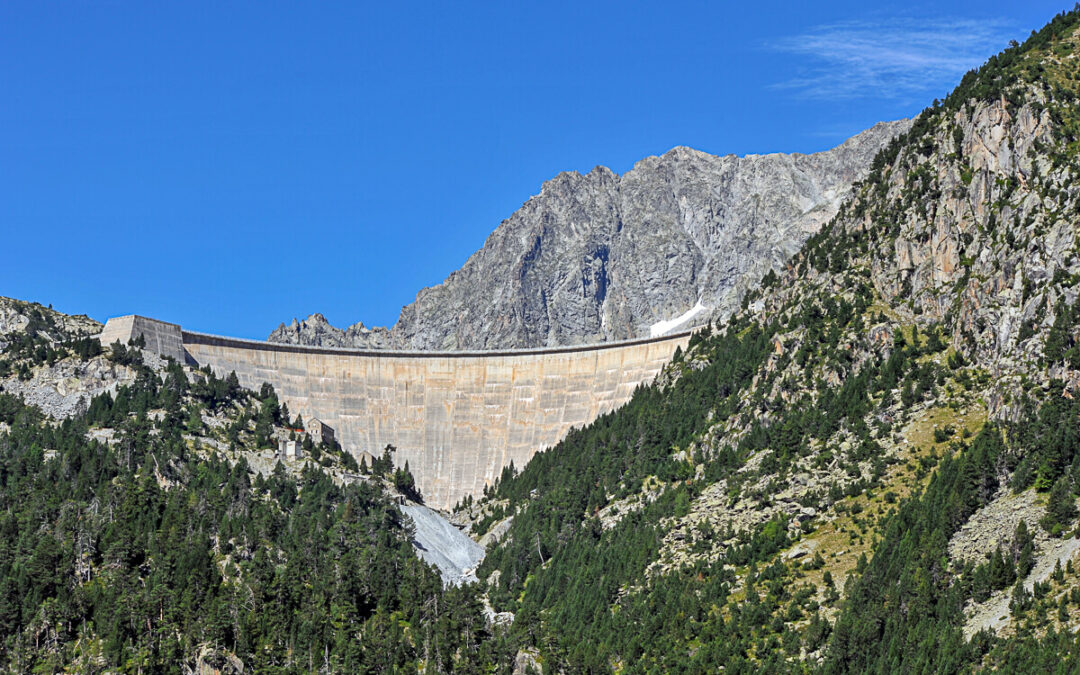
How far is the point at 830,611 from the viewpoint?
5123 inches

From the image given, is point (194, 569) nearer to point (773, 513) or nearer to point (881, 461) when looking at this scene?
point (773, 513)

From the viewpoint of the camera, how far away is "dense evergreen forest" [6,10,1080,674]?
126m

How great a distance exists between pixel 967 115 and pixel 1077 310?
3925 centimetres

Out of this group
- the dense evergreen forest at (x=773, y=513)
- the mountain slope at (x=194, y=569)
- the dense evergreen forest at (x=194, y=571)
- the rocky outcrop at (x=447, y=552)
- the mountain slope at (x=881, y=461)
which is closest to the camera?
the mountain slope at (x=881, y=461)

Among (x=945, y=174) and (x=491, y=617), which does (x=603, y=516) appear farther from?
(x=945, y=174)

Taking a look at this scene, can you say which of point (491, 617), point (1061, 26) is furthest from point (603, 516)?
point (1061, 26)

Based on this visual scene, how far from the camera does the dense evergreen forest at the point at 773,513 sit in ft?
412

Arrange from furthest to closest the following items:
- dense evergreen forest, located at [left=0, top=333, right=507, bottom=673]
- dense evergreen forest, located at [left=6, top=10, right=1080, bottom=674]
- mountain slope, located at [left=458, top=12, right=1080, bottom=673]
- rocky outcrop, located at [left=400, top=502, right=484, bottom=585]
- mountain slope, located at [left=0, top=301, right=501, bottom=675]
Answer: rocky outcrop, located at [left=400, top=502, right=484, bottom=585]
dense evergreen forest, located at [left=0, top=333, right=507, bottom=673]
mountain slope, located at [left=0, top=301, right=501, bottom=675]
dense evergreen forest, located at [left=6, top=10, right=1080, bottom=674]
mountain slope, located at [left=458, top=12, right=1080, bottom=673]

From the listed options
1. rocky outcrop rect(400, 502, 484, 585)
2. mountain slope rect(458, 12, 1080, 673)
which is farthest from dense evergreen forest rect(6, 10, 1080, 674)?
rocky outcrop rect(400, 502, 484, 585)

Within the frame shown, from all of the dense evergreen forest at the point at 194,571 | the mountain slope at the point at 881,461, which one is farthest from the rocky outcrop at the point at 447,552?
the mountain slope at the point at 881,461

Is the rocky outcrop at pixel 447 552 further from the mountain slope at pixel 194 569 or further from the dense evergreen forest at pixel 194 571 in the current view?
the dense evergreen forest at pixel 194 571

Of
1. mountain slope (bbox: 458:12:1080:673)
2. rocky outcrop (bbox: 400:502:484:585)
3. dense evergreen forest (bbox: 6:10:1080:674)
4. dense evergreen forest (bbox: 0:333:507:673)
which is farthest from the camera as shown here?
rocky outcrop (bbox: 400:502:484:585)

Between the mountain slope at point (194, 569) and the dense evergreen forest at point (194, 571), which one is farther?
the dense evergreen forest at point (194, 571)

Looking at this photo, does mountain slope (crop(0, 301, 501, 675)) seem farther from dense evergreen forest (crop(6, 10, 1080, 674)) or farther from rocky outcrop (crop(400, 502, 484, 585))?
rocky outcrop (crop(400, 502, 484, 585))
